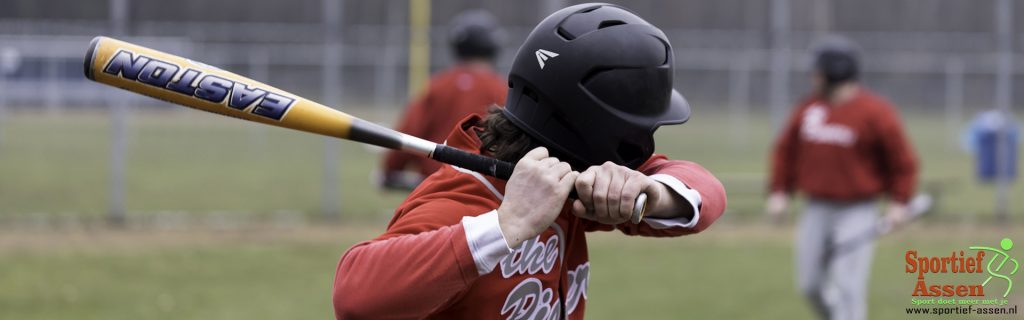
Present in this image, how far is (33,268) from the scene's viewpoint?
956 centimetres

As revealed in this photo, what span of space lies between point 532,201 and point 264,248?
8.94m

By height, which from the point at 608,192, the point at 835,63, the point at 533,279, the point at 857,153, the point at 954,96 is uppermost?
the point at 608,192

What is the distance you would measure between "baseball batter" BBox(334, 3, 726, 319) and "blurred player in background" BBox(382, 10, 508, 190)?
4762mm

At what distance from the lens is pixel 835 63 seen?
766 cm

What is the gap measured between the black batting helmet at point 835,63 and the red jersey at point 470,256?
4.90 meters

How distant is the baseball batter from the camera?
7.70ft

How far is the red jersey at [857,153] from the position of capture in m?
7.53

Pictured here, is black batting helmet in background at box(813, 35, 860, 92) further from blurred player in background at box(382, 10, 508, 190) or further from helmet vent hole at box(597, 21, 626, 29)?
helmet vent hole at box(597, 21, 626, 29)

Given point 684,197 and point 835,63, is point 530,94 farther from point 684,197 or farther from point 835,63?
point 835,63

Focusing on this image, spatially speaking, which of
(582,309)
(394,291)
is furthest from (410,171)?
(394,291)

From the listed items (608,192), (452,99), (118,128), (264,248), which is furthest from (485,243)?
(118,128)

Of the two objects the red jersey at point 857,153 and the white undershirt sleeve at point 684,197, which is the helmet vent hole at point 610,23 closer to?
the white undershirt sleeve at point 684,197

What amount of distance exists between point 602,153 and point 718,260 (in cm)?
843

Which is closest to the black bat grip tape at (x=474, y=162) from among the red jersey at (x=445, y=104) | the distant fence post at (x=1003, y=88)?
the red jersey at (x=445, y=104)
